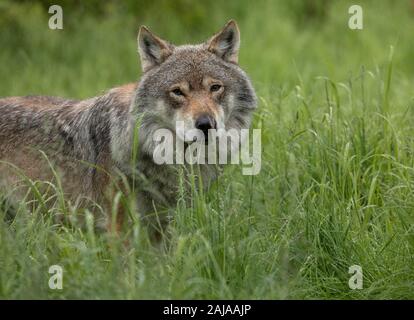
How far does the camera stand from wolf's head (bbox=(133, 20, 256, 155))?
4977 millimetres

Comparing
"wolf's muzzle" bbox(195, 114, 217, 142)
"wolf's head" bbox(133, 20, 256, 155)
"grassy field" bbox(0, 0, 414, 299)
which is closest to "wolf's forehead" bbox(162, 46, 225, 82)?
"wolf's head" bbox(133, 20, 256, 155)

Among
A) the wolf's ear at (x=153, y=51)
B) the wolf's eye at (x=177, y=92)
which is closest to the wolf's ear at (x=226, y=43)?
the wolf's ear at (x=153, y=51)

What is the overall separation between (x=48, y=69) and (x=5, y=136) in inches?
175

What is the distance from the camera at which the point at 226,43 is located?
5.43m

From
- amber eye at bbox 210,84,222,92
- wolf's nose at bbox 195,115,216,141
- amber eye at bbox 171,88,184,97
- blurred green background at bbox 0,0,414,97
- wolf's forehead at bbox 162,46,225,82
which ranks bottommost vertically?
wolf's nose at bbox 195,115,216,141

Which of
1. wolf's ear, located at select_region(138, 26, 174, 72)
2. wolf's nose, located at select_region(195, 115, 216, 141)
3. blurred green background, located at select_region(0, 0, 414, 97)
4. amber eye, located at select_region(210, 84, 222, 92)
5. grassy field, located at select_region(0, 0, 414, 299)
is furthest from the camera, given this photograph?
blurred green background, located at select_region(0, 0, 414, 97)

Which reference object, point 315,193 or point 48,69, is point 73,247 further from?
point 48,69

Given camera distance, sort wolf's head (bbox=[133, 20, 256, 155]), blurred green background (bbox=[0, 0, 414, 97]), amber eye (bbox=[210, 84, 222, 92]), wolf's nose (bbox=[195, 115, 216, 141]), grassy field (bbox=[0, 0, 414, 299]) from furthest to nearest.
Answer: blurred green background (bbox=[0, 0, 414, 97]) < amber eye (bbox=[210, 84, 222, 92]) < wolf's head (bbox=[133, 20, 256, 155]) < wolf's nose (bbox=[195, 115, 216, 141]) < grassy field (bbox=[0, 0, 414, 299])

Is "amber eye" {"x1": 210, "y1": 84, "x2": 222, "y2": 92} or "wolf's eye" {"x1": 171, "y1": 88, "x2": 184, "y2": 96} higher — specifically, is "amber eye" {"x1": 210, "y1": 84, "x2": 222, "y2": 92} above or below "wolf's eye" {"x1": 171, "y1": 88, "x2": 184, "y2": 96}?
above

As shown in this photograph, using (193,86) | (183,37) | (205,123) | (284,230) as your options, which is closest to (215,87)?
(193,86)

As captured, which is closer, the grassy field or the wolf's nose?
the grassy field

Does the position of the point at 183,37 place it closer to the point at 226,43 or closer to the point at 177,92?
the point at 226,43

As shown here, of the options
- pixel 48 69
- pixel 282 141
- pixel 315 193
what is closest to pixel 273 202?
pixel 315 193

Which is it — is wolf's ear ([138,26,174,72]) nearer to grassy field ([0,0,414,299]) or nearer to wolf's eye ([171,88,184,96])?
wolf's eye ([171,88,184,96])
